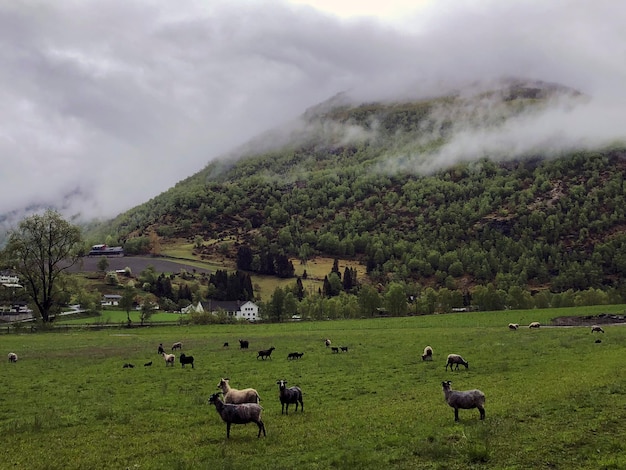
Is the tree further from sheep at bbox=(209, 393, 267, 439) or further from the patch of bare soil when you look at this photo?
the patch of bare soil

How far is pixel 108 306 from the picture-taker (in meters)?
169

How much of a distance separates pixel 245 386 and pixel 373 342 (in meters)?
28.6

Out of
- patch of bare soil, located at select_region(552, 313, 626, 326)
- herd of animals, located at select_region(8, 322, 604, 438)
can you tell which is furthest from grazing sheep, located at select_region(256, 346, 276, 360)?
patch of bare soil, located at select_region(552, 313, 626, 326)

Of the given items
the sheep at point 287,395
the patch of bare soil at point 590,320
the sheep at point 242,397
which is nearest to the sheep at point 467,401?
the sheep at point 287,395

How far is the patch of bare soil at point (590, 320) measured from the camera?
7426 cm

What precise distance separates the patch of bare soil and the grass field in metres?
35.1

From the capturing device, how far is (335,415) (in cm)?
2192

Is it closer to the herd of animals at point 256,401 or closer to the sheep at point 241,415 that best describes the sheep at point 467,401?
the herd of animals at point 256,401

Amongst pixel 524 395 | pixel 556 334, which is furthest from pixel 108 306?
pixel 524 395

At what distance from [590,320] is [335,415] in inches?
2830

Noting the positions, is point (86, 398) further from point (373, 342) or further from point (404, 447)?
point (373, 342)

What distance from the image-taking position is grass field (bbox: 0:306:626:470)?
15414 millimetres

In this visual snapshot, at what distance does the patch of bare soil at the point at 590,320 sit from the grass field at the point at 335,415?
115ft

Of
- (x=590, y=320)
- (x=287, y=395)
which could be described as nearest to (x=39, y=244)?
(x=287, y=395)
